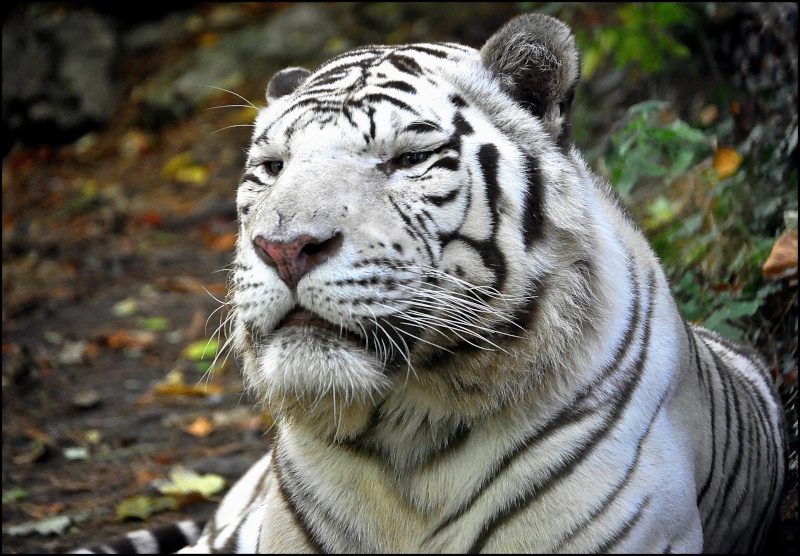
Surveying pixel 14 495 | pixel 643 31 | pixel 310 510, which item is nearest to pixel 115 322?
pixel 14 495

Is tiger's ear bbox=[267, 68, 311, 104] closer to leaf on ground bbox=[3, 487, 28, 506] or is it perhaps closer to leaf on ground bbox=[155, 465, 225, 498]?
leaf on ground bbox=[155, 465, 225, 498]

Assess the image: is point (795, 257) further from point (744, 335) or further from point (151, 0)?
point (151, 0)

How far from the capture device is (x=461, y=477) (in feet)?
6.61

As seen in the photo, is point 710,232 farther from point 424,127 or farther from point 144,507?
point 144,507

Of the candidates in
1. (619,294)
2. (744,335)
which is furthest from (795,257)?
(619,294)

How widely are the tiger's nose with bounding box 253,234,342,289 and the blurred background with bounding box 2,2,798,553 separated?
97 centimetres

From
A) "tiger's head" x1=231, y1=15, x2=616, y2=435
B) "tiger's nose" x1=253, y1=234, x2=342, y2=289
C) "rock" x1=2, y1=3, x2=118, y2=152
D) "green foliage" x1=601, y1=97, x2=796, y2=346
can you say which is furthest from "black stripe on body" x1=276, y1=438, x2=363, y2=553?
"rock" x1=2, y1=3, x2=118, y2=152

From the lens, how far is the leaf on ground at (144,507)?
3.54m

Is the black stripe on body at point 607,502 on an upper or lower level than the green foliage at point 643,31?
lower

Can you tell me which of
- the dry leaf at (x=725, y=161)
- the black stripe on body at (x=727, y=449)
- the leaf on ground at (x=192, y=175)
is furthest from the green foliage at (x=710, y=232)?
the leaf on ground at (x=192, y=175)

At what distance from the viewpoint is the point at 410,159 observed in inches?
80.9

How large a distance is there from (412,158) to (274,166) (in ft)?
1.30

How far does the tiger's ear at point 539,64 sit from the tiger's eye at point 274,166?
58 cm

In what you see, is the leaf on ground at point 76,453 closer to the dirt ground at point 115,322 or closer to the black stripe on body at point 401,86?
the dirt ground at point 115,322
